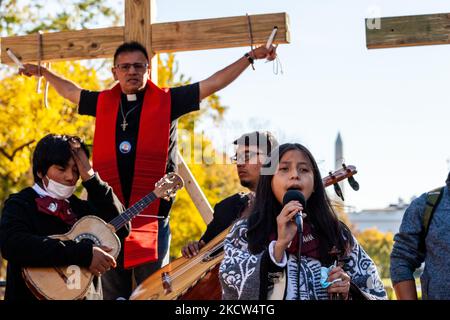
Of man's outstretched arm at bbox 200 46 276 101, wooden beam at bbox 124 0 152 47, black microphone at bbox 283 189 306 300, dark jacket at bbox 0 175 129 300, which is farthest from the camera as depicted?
wooden beam at bbox 124 0 152 47

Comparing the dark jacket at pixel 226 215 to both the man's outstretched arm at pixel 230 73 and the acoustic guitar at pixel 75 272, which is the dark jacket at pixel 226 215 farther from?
the man's outstretched arm at pixel 230 73

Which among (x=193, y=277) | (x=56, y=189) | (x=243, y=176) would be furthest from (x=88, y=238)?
(x=243, y=176)

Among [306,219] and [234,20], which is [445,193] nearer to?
[306,219]

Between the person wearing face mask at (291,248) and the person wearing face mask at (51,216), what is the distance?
113cm

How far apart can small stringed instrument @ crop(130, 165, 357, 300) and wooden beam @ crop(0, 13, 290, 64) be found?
114 cm

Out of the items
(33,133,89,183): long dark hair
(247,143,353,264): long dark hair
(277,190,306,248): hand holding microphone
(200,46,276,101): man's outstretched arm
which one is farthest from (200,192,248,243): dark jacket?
(277,190,306,248): hand holding microphone

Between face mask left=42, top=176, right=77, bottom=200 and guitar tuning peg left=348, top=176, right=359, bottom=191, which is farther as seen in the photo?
guitar tuning peg left=348, top=176, right=359, bottom=191

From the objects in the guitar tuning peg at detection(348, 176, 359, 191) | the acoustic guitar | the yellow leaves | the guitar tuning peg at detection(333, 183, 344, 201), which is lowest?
the acoustic guitar

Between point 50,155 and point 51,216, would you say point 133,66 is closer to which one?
point 50,155

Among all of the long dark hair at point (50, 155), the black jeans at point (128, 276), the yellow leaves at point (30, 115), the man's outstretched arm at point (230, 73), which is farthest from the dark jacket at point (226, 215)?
the yellow leaves at point (30, 115)

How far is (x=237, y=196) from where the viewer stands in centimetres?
606

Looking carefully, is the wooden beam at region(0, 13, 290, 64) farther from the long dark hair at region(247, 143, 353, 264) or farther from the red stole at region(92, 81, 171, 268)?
the long dark hair at region(247, 143, 353, 264)

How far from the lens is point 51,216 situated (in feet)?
17.1

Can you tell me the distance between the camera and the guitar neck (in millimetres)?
5539
